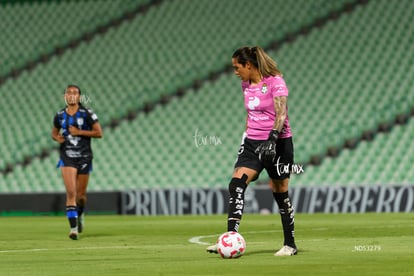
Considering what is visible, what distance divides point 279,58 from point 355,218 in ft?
33.2

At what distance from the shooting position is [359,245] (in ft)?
37.8

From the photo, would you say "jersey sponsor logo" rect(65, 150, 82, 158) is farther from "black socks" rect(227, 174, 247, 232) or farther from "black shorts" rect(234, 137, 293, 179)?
"black socks" rect(227, 174, 247, 232)

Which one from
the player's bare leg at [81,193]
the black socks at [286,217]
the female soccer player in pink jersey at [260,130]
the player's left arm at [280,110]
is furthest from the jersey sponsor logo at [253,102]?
the player's bare leg at [81,193]

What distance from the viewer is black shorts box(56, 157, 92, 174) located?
14841 millimetres

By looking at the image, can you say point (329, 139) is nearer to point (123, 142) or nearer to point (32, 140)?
point (123, 142)

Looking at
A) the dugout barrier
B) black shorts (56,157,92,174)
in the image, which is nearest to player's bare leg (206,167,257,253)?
black shorts (56,157,92,174)

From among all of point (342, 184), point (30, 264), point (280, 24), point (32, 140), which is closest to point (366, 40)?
point (280, 24)

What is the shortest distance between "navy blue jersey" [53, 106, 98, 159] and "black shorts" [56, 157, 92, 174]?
5cm

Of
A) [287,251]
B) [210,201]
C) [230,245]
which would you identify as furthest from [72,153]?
[210,201]

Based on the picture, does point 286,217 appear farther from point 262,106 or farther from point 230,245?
point 262,106

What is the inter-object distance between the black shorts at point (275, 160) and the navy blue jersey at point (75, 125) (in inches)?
207

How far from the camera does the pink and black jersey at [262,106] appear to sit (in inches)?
396

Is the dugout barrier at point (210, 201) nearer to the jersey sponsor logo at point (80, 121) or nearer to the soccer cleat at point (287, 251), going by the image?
the jersey sponsor logo at point (80, 121)


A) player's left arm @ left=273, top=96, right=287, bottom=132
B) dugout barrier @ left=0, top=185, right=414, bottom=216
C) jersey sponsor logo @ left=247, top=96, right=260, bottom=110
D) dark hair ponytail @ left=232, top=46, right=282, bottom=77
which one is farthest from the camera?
dugout barrier @ left=0, top=185, right=414, bottom=216
